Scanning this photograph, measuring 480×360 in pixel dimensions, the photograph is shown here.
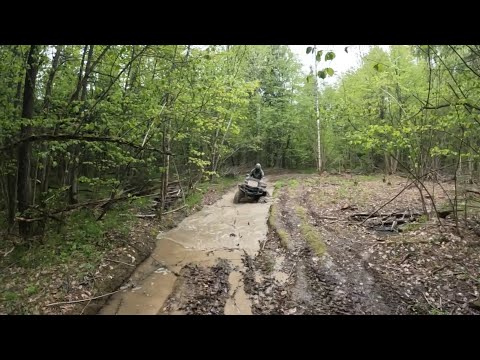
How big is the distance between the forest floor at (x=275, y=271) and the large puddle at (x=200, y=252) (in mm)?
37

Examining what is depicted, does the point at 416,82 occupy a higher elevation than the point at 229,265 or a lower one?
higher

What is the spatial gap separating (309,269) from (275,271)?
2.97 feet

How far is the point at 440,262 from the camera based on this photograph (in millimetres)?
7152

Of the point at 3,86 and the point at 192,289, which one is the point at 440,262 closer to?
the point at 192,289

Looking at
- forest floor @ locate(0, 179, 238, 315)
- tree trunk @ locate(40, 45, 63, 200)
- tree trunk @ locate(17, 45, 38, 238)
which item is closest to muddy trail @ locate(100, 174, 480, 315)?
forest floor @ locate(0, 179, 238, 315)

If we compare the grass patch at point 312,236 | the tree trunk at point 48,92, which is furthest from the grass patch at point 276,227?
the tree trunk at point 48,92

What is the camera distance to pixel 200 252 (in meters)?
9.77

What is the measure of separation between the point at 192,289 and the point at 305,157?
27.1 m

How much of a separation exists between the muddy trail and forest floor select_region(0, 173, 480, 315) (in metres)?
0.03

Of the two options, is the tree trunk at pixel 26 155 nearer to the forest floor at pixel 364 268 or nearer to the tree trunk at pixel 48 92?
the tree trunk at pixel 48 92

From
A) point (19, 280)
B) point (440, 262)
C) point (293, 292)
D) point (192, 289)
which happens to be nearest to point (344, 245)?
point (440, 262)

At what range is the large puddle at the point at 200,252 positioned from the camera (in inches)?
258

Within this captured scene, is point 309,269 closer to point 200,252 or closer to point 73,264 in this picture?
point 200,252

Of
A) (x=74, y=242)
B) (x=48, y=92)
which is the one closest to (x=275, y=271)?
(x=74, y=242)
